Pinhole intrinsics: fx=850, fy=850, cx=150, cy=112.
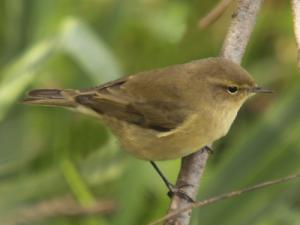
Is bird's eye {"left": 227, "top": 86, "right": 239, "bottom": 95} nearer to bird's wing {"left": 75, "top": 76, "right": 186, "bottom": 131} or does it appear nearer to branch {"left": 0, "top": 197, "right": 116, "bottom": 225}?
bird's wing {"left": 75, "top": 76, "right": 186, "bottom": 131}

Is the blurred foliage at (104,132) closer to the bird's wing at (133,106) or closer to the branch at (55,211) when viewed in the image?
the branch at (55,211)

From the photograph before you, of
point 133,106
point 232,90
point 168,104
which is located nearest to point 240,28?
point 232,90

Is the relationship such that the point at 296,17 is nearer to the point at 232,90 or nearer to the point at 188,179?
the point at 188,179

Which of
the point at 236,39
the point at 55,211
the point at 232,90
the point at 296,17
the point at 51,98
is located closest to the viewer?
the point at 296,17

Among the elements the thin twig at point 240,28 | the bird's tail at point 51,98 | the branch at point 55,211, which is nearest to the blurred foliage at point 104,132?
the branch at point 55,211

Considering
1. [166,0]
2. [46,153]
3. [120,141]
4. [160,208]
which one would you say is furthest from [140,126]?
[166,0]

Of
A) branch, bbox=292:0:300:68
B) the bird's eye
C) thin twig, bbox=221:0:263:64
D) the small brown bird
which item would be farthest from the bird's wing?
branch, bbox=292:0:300:68
